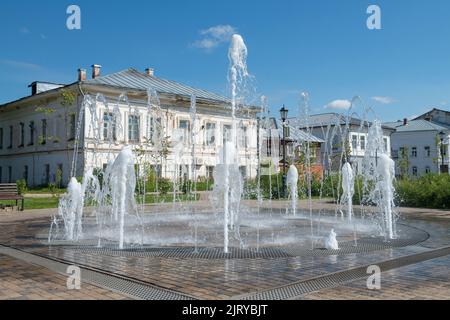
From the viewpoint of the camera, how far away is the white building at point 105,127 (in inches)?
1257

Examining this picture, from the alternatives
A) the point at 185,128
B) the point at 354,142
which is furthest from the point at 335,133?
the point at 185,128

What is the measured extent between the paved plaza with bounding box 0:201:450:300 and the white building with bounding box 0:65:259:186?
74.2 feet

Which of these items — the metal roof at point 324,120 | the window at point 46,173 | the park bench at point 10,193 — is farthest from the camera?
the metal roof at point 324,120

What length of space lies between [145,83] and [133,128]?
12.2ft

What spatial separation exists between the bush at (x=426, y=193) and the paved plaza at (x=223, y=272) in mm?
11334

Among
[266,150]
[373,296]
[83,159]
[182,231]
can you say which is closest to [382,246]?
[373,296]

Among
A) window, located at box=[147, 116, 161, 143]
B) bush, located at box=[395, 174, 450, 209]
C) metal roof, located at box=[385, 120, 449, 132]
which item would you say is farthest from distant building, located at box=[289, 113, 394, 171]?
bush, located at box=[395, 174, 450, 209]

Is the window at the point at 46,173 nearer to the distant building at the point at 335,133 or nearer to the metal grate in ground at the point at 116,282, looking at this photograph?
the distant building at the point at 335,133

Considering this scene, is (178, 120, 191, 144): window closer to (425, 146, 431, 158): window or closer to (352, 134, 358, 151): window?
(352, 134, 358, 151): window

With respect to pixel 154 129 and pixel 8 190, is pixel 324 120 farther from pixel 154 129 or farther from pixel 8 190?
pixel 8 190

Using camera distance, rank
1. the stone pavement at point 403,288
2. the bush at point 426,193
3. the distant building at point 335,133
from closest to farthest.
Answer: the stone pavement at point 403,288
the bush at point 426,193
the distant building at point 335,133

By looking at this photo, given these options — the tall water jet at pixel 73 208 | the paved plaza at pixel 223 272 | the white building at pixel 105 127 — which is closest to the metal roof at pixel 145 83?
the white building at pixel 105 127

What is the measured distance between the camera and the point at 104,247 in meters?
7.93
